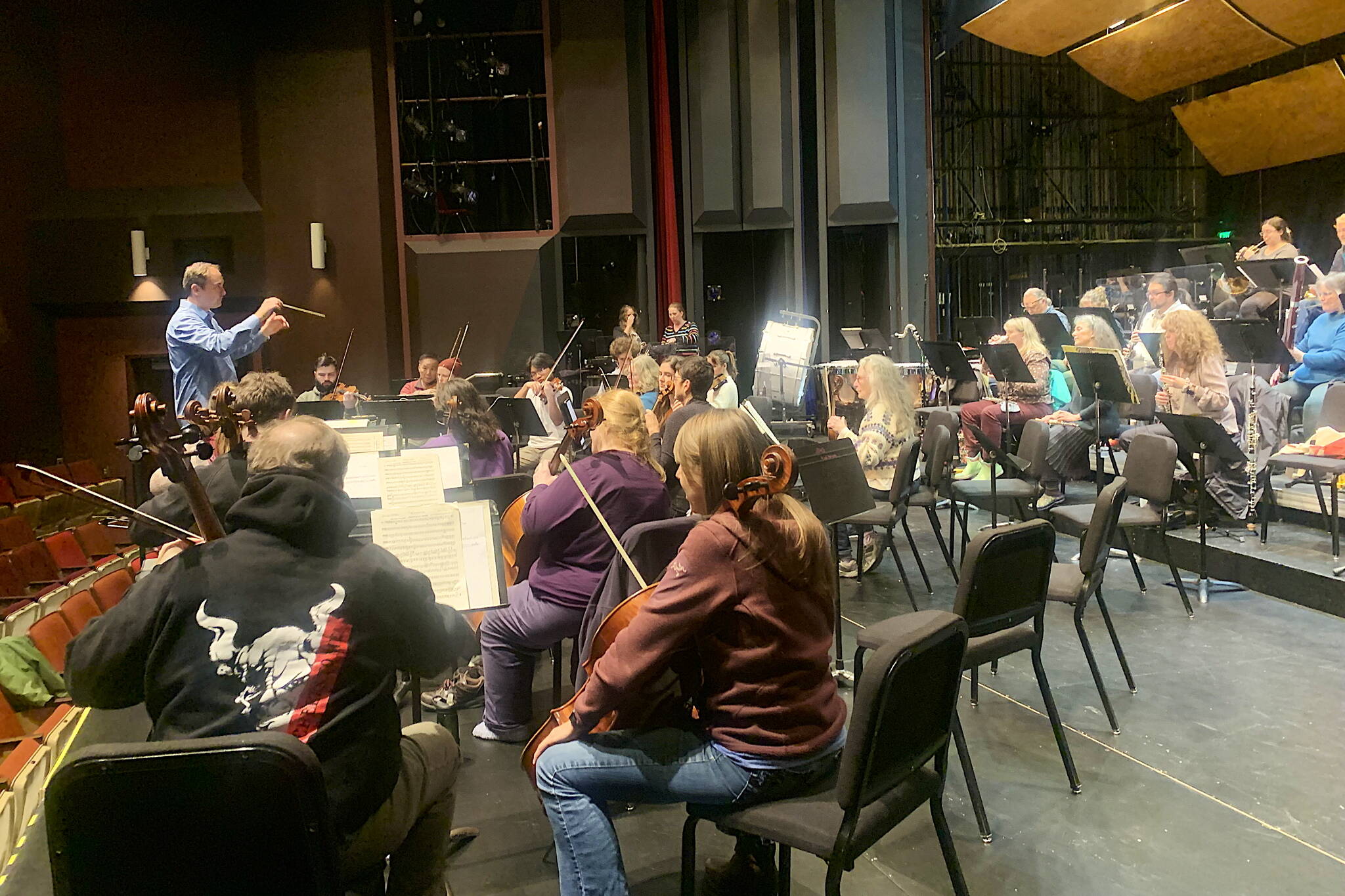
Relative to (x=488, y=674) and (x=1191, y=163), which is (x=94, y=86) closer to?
(x=488, y=674)

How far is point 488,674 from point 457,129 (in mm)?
8442

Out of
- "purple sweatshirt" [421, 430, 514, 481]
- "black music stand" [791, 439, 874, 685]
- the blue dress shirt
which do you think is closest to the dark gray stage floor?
"black music stand" [791, 439, 874, 685]

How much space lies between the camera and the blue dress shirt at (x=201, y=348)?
4301 millimetres

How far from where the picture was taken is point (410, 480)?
11.5 feet

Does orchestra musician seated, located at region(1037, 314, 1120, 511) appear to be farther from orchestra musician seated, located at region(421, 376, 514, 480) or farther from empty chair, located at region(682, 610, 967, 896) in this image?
empty chair, located at region(682, 610, 967, 896)

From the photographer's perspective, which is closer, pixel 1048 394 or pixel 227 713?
pixel 227 713

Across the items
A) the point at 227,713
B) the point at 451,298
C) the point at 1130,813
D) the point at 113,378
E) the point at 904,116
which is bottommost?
the point at 1130,813

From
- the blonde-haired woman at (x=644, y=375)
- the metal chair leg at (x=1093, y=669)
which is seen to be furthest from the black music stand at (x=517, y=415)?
the metal chair leg at (x=1093, y=669)

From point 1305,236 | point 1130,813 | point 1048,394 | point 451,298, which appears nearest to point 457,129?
point 451,298

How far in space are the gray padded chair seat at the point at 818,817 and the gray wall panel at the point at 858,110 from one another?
352 inches

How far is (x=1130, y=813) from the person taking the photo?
2.91 metres

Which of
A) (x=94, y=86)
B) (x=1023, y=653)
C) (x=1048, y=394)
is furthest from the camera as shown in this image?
(x=94, y=86)

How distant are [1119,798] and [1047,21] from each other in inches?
357

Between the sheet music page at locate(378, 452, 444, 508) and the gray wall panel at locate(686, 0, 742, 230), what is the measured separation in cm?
769
